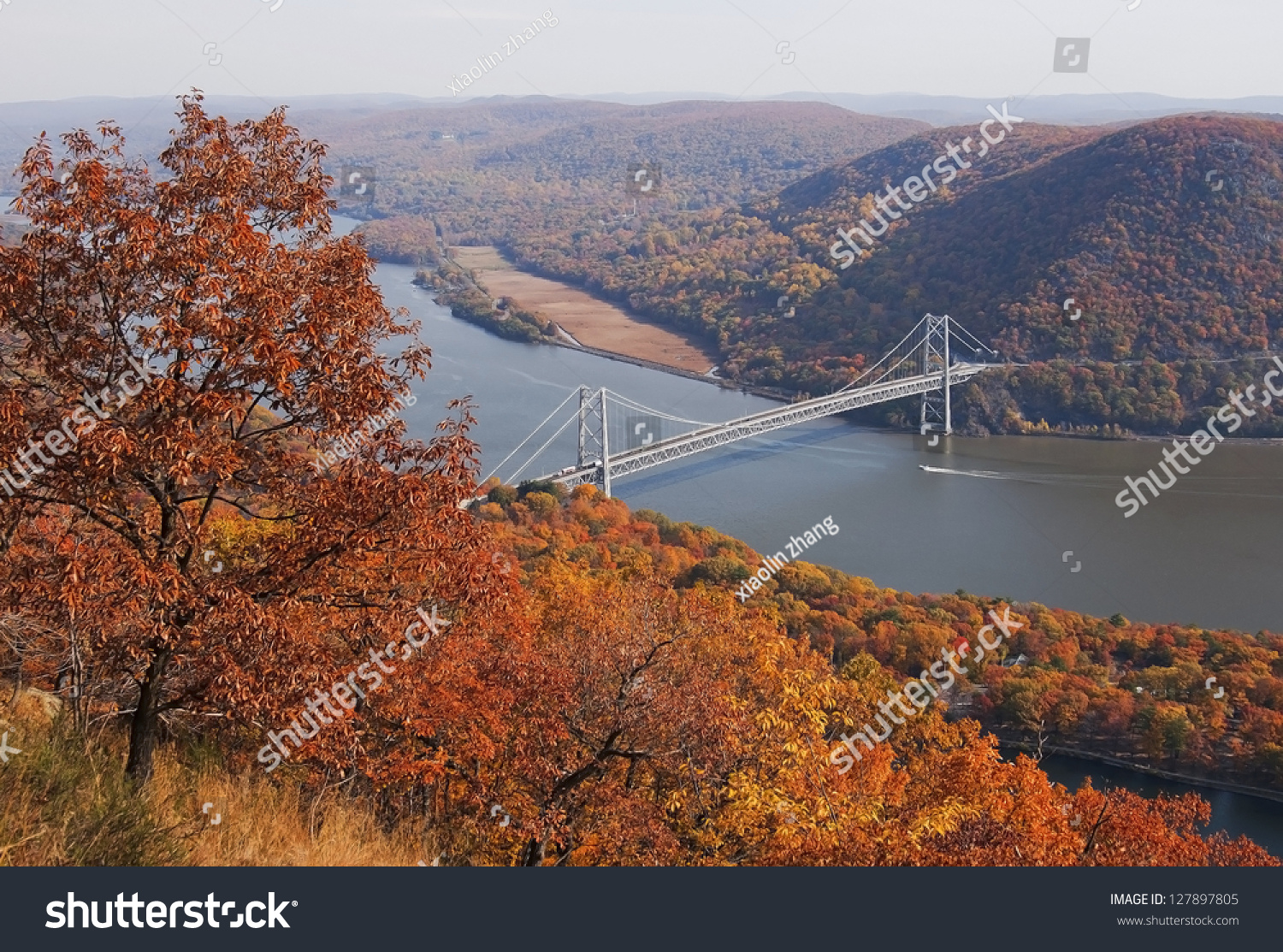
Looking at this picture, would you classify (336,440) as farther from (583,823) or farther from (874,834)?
(874,834)

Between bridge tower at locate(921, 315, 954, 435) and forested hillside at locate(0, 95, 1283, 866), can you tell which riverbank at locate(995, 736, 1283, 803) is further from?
bridge tower at locate(921, 315, 954, 435)

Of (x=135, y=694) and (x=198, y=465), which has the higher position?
(x=198, y=465)

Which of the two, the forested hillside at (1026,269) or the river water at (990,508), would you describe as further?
the forested hillside at (1026,269)

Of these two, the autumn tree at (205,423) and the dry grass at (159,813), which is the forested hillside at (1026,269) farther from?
the autumn tree at (205,423)

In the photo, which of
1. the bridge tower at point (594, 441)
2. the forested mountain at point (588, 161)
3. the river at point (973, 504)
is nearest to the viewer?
the river at point (973, 504)

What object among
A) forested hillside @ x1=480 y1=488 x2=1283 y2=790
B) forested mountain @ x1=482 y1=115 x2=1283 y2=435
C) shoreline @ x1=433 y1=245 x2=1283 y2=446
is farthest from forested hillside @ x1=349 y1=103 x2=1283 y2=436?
forested hillside @ x1=480 y1=488 x2=1283 y2=790

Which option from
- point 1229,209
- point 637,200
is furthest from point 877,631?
point 637,200

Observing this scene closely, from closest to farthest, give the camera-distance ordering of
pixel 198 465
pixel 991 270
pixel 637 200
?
pixel 198 465, pixel 991 270, pixel 637 200

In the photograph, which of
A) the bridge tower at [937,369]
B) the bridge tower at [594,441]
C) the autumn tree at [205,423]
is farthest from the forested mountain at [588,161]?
the autumn tree at [205,423]
